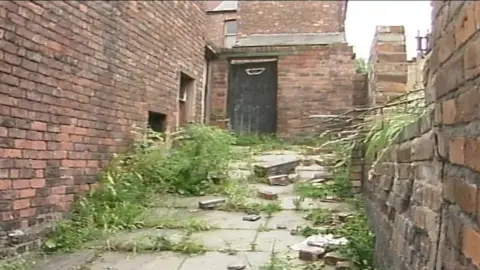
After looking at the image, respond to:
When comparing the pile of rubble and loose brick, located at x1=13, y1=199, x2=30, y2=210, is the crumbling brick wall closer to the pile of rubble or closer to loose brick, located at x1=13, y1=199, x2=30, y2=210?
the pile of rubble

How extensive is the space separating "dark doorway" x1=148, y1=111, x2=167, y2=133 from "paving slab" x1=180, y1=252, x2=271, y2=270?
3860 mm

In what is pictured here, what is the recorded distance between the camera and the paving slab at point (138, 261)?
12.0 ft

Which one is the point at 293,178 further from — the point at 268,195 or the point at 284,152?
the point at 284,152

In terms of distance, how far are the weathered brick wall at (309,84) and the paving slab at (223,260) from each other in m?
7.42

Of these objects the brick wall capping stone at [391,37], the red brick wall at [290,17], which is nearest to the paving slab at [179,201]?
the brick wall capping stone at [391,37]

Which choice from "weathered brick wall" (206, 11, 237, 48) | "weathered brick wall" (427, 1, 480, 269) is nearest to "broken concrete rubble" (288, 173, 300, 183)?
"weathered brick wall" (427, 1, 480, 269)

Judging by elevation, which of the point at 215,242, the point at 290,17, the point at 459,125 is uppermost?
the point at 290,17

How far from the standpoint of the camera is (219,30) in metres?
21.0

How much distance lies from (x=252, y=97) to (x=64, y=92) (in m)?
7.55

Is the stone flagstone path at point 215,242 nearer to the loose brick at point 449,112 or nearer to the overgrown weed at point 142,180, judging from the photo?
the overgrown weed at point 142,180

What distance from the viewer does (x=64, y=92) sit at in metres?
4.69

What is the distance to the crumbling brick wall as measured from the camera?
1234 mm

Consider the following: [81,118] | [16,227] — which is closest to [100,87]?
[81,118]

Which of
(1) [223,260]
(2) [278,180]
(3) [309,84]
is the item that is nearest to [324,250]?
(1) [223,260]
